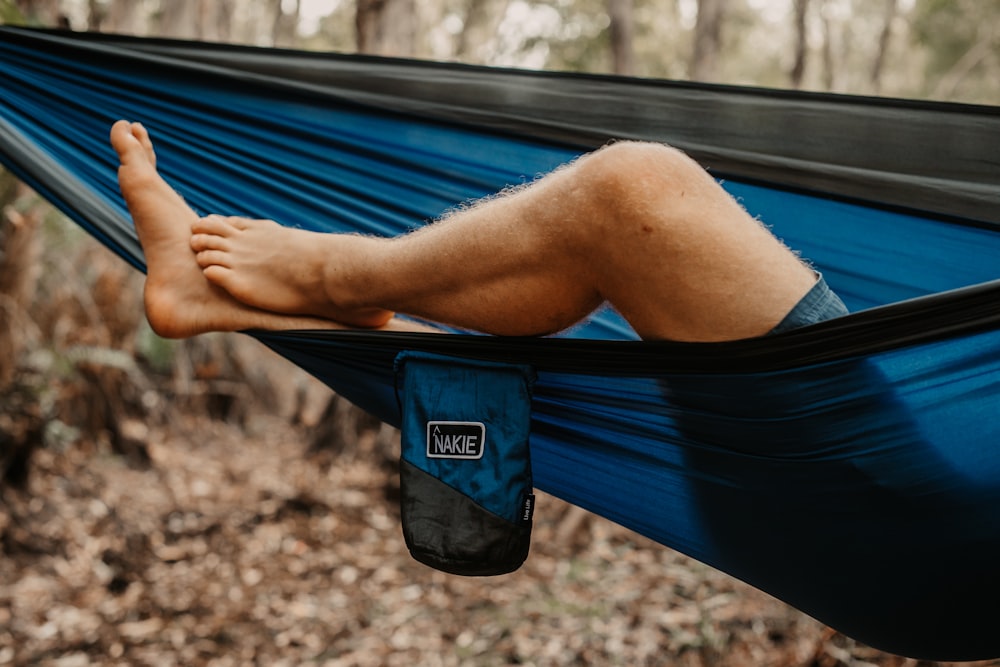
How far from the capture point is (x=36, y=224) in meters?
2.39

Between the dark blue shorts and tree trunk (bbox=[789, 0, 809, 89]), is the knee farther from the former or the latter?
tree trunk (bbox=[789, 0, 809, 89])

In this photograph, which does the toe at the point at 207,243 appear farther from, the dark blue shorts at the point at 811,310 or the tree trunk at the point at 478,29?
the tree trunk at the point at 478,29

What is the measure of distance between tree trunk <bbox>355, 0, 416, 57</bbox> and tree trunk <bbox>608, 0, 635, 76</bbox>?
127cm

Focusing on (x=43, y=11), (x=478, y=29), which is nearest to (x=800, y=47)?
(x=43, y=11)

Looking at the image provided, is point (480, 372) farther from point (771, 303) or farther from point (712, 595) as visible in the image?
point (712, 595)

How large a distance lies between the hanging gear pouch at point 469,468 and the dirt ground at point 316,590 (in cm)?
109

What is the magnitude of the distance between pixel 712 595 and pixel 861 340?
1.60 meters

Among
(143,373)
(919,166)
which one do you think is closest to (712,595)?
(919,166)

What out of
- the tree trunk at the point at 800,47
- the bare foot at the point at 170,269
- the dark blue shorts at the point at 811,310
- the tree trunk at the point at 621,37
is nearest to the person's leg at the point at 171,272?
the bare foot at the point at 170,269

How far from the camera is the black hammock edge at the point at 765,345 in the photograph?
0.85m

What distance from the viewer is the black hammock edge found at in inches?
33.6

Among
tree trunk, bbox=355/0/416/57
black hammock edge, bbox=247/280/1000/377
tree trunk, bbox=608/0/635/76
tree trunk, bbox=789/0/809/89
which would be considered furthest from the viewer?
tree trunk, bbox=789/0/809/89

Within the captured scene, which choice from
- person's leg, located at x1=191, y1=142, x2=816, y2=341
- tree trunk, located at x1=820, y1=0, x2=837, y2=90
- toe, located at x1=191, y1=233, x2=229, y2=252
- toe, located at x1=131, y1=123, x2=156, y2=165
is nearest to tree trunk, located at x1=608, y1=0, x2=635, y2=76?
toe, located at x1=131, y1=123, x2=156, y2=165

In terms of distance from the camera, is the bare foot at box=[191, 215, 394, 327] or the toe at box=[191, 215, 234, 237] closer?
the bare foot at box=[191, 215, 394, 327]
